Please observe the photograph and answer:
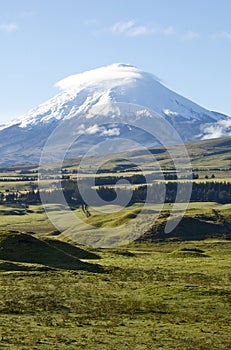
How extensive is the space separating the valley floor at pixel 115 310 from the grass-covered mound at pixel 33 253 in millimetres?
5495

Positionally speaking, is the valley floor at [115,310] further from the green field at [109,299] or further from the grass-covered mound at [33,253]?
the grass-covered mound at [33,253]

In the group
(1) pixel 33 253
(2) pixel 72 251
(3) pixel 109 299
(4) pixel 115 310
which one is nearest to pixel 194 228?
(2) pixel 72 251

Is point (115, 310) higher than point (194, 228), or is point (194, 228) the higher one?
point (115, 310)

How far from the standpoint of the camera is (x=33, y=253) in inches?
3438

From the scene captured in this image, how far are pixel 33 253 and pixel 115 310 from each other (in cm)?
3984

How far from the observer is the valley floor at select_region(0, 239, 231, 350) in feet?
125

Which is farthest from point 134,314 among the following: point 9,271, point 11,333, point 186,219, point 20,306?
point 186,219

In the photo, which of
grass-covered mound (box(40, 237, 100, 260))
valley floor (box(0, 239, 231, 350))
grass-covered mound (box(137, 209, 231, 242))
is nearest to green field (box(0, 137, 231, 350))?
valley floor (box(0, 239, 231, 350))

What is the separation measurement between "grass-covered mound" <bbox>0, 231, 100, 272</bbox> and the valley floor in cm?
549

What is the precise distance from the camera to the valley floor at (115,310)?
38.0 m

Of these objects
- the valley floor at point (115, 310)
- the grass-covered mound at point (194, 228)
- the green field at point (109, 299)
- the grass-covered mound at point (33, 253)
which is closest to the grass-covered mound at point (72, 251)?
the green field at point (109, 299)

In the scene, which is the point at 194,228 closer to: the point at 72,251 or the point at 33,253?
the point at 72,251

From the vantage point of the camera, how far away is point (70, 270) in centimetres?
7806

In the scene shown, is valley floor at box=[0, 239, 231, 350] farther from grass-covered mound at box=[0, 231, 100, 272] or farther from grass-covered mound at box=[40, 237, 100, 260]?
grass-covered mound at box=[40, 237, 100, 260]
